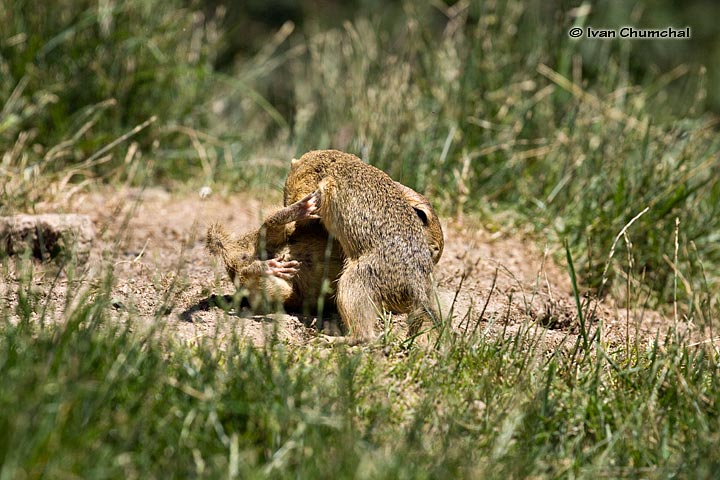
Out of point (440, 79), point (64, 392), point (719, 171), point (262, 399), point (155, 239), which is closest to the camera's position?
point (64, 392)

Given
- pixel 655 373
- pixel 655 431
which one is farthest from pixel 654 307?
pixel 655 431

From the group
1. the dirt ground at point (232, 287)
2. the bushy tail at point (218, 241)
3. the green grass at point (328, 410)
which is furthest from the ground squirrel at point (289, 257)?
the green grass at point (328, 410)

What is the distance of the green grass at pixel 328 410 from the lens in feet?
9.11

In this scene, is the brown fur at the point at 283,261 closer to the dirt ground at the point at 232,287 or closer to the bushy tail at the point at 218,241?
the bushy tail at the point at 218,241

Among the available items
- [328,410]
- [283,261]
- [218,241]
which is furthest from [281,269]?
[328,410]

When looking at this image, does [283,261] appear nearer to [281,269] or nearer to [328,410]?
[281,269]

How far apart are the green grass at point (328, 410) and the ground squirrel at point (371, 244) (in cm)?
35

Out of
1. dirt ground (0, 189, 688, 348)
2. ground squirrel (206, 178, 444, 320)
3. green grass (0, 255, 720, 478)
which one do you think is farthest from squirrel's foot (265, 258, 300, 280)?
green grass (0, 255, 720, 478)

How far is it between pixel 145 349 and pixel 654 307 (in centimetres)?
357

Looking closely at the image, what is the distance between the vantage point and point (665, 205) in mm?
5684

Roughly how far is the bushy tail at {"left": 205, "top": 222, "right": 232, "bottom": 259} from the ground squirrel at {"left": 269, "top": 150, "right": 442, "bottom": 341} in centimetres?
32

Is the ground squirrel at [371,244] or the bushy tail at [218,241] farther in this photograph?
the bushy tail at [218,241]

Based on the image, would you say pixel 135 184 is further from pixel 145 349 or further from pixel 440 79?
pixel 145 349

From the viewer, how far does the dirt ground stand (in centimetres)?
404
